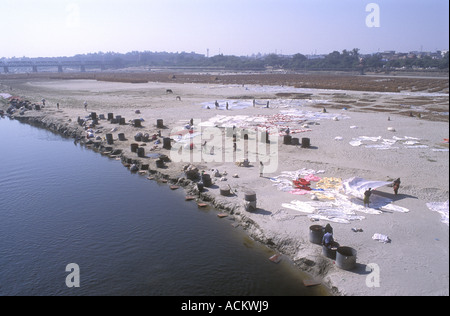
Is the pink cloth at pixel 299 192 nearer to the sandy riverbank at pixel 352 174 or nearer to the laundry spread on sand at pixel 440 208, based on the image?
the sandy riverbank at pixel 352 174

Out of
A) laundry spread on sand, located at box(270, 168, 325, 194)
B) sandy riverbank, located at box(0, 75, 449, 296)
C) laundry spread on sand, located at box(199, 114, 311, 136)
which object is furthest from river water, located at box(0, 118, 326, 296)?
laundry spread on sand, located at box(199, 114, 311, 136)

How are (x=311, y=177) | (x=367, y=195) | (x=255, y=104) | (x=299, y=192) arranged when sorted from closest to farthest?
(x=367, y=195) → (x=299, y=192) → (x=311, y=177) → (x=255, y=104)

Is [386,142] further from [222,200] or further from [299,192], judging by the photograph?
[222,200]

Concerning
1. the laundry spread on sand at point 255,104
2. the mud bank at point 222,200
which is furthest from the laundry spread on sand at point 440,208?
the laundry spread on sand at point 255,104

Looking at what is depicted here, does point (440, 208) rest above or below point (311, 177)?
below

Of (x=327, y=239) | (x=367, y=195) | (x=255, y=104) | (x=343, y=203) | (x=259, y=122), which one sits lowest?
(x=327, y=239)

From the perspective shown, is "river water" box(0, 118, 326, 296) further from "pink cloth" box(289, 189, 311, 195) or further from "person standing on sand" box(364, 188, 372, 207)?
"person standing on sand" box(364, 188, 372, 207)

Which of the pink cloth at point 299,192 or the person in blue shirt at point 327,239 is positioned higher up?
the pink cloth at point 299,192

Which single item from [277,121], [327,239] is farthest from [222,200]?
[277,121]
